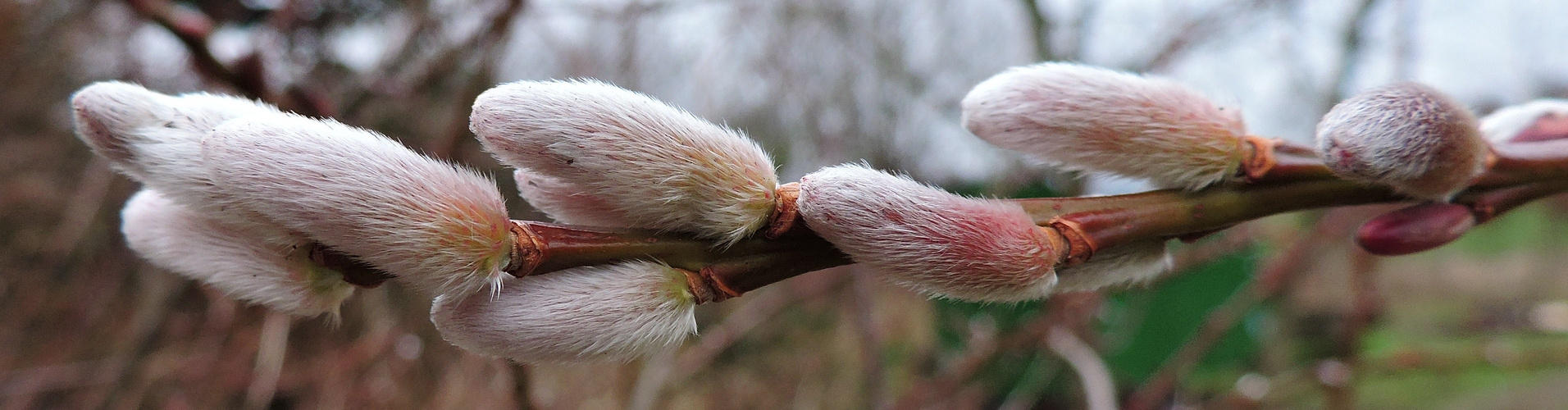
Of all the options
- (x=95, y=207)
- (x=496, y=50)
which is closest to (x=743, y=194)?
(x=496, y=50)

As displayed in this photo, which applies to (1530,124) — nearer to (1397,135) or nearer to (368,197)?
(1397,135)

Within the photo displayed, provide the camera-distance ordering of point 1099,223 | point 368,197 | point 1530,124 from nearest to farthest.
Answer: point 368,197
point 1099,223
point 1530,124

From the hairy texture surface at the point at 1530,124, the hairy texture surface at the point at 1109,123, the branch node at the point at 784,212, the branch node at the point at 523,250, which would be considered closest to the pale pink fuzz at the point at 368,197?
the branch node at the point at 523,250

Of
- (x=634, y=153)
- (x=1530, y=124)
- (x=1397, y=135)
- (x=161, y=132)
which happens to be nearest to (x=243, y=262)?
(x=161, y=132)

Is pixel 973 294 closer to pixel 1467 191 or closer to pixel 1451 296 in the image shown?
pixel 1467 191

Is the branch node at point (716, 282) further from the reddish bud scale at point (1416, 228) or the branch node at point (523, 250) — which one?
the reddish bud scale at point (1416, 228)
